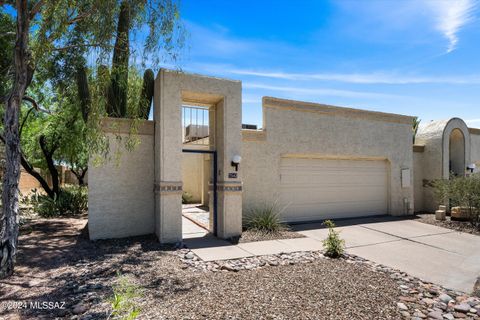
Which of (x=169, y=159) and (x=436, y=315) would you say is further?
(x=169, y=159)

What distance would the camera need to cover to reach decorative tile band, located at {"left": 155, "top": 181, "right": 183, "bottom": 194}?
25.4 ft

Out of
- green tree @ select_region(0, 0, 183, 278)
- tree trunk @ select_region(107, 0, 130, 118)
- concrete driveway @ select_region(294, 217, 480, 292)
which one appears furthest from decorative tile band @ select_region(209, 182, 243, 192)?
tree trunk @ select_region(107, 0, 130, 118)

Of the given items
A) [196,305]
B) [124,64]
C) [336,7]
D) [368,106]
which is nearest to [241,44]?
[336,7]

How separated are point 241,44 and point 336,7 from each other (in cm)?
291

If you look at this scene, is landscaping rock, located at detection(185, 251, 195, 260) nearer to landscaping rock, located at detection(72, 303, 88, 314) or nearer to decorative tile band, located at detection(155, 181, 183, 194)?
decorative tile band, located at detection(155, 181, 183, 194)

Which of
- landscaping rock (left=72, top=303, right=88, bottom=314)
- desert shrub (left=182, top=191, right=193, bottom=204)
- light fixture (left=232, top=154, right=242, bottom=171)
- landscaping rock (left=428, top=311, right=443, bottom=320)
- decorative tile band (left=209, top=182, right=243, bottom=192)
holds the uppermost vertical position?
light fixture (left=232, top=154, right=242, bottom=171)

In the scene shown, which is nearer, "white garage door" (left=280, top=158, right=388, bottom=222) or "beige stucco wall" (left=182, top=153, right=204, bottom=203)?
"white garage door" (left=280, top=158, right=388, bottom=222)

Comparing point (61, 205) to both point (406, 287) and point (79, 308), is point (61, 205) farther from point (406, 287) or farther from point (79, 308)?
point (406, 287)

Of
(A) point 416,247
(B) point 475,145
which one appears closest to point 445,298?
(A) point 416,247

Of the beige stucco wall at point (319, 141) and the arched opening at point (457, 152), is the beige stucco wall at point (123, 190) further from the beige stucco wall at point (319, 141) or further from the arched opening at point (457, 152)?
the arched opening at point (457, 152)

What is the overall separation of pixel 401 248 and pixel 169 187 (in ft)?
20.0

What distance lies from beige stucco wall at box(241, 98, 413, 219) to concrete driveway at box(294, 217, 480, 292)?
71.3 inches

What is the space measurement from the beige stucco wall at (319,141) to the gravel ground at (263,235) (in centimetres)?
119

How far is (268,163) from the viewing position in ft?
33.3
